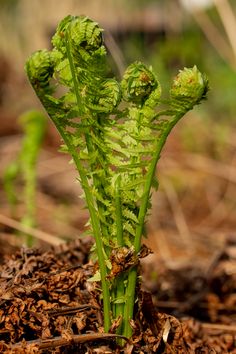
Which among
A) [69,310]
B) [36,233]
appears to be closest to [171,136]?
[36,233]

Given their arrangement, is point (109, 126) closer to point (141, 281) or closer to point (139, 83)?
point (139, 83)

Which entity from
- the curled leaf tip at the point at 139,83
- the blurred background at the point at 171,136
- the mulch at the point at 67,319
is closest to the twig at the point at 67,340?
the mulch at the point at 67,319

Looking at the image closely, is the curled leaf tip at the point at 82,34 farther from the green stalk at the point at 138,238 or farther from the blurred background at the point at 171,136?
the blurred background at the point at 171,136

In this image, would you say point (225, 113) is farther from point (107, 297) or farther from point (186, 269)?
point (107, 297)

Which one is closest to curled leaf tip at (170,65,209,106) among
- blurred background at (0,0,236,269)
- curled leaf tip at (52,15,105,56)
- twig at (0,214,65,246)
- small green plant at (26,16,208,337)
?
small green plant at (26,16,208,337)

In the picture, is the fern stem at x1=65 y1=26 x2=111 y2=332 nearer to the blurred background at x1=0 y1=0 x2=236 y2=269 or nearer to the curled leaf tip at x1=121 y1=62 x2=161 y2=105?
the curled leaf tip at x1=121 y1=62 x2=161 y2=105

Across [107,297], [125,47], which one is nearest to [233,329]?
[107,297]
